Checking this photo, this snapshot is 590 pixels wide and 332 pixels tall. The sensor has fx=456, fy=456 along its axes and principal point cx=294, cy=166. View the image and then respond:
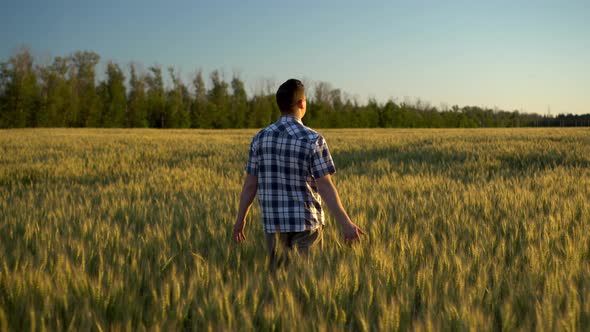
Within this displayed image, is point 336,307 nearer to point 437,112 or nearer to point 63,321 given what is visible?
point 63,321

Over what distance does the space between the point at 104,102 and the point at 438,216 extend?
66332 mm

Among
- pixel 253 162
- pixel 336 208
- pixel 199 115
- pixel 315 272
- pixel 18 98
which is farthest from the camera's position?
pixel 199 115

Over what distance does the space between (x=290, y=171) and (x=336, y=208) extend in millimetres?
351

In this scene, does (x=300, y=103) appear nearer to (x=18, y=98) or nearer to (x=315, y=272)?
(x=315, y=272)

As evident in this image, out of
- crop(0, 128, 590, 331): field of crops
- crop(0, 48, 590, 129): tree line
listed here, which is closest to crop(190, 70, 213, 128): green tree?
crop(0, 48, 590, 129): tree line

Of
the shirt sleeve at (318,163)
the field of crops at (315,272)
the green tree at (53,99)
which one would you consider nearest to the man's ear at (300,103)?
the shirt sleeve at (318,163)

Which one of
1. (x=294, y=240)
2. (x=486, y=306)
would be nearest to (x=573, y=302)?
(x=486, y=306)

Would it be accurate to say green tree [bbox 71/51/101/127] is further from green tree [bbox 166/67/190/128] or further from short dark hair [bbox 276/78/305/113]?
short dark hair [bbox 276/78/305/113]

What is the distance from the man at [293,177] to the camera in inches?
104

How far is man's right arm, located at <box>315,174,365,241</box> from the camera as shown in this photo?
8.57 feet

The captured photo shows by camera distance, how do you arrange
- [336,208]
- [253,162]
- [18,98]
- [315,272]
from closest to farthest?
[315,272] < [336,208] < [253,162] < [18,98]

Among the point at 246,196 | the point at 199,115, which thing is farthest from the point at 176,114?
the point at 246,196

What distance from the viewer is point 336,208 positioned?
2617 millimetres

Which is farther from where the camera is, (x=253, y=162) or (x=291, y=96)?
(x=253, y=162)
